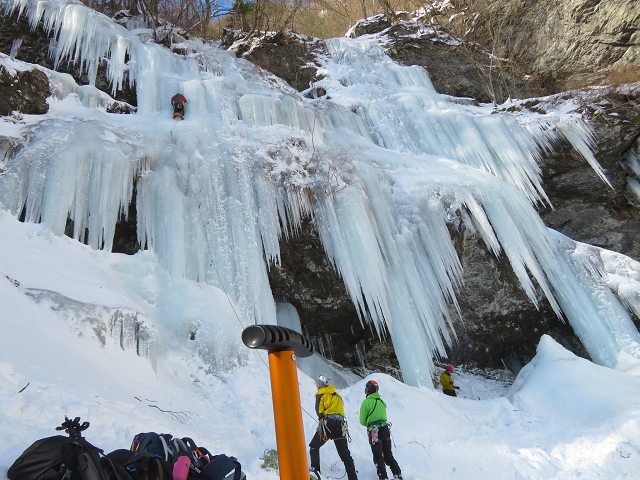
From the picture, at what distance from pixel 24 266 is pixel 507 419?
7092mm

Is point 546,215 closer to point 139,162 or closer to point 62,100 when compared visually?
point 139,162

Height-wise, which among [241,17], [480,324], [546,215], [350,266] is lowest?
[480,324]

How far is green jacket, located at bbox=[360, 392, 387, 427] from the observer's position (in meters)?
4.77

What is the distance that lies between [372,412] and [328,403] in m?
0.52

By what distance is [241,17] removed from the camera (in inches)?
695

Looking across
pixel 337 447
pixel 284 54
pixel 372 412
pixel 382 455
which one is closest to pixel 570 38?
pixel 284 54

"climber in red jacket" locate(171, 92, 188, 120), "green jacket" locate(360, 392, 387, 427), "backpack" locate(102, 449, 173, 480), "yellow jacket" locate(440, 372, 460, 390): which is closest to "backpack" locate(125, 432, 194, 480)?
"backpack" locate(102, 449, 173, 480)

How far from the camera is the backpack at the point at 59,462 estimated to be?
78.8 inches

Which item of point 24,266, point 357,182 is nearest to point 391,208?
point 357,182

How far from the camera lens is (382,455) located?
4723 millimetres

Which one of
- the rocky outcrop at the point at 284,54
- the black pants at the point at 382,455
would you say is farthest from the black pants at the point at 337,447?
the rocky outcrop at the point at 284,54

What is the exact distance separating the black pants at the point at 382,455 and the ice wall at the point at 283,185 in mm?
3015

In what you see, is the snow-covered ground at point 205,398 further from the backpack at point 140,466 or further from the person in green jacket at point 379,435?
the backpack at point 140,466

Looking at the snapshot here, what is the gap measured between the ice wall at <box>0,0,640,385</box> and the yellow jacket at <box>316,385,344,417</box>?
2644mm
